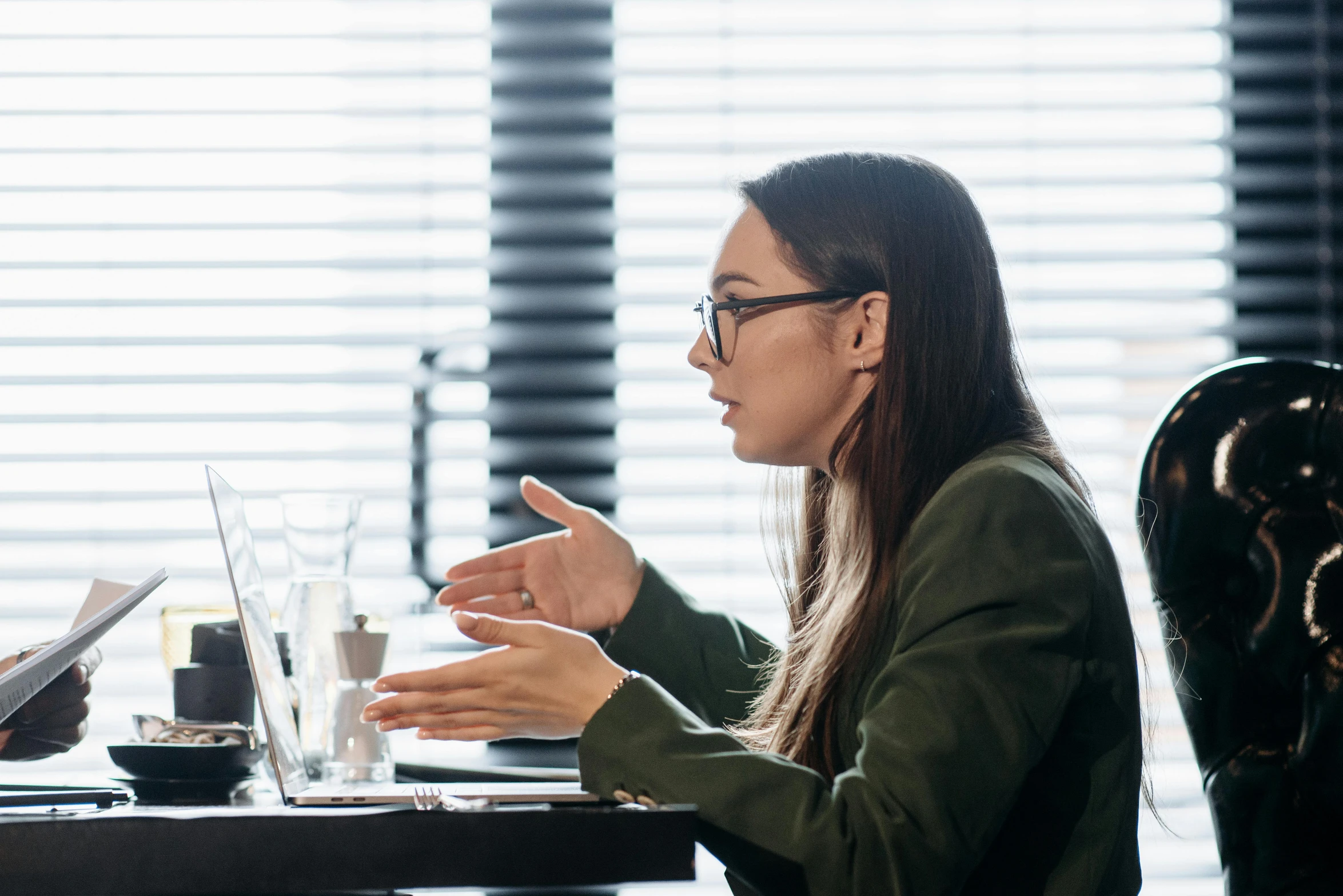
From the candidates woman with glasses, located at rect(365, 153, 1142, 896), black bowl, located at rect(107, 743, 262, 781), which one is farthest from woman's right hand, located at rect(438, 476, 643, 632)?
black bowl, located at rect(107, 743, 262, 781)

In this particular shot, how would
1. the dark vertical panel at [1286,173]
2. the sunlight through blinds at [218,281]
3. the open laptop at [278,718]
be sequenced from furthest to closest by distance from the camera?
1. the dark vertical panel at [1286,173]
2. the sunlight through blinds at [218,281]
3. the open laptop at [278,718]

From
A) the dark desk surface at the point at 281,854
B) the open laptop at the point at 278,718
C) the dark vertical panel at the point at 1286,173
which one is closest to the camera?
the dark desk surface at the point at 281,854

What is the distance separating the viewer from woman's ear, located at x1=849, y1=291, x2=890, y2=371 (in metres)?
1.21

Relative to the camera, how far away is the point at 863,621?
1110mm

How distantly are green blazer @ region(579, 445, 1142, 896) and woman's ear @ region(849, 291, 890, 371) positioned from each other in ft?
0.57

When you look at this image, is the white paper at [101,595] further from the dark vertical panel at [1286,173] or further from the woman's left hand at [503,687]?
the dark vertical panel at [1286,173]

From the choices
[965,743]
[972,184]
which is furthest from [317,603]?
[972,184]

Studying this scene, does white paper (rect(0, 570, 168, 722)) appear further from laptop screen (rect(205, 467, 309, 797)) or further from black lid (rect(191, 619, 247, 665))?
black lid (rect(191, 619, 247, 665))

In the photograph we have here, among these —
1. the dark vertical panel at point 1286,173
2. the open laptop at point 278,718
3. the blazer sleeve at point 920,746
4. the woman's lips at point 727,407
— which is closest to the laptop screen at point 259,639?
the open laptop at point 278,718

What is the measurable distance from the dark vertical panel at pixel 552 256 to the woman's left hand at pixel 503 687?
0.99 metres

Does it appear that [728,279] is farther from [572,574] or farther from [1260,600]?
[1260,600]

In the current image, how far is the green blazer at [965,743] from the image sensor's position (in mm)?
859

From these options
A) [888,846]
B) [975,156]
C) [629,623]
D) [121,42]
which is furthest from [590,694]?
[121,42]

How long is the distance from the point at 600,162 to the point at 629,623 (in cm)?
88
